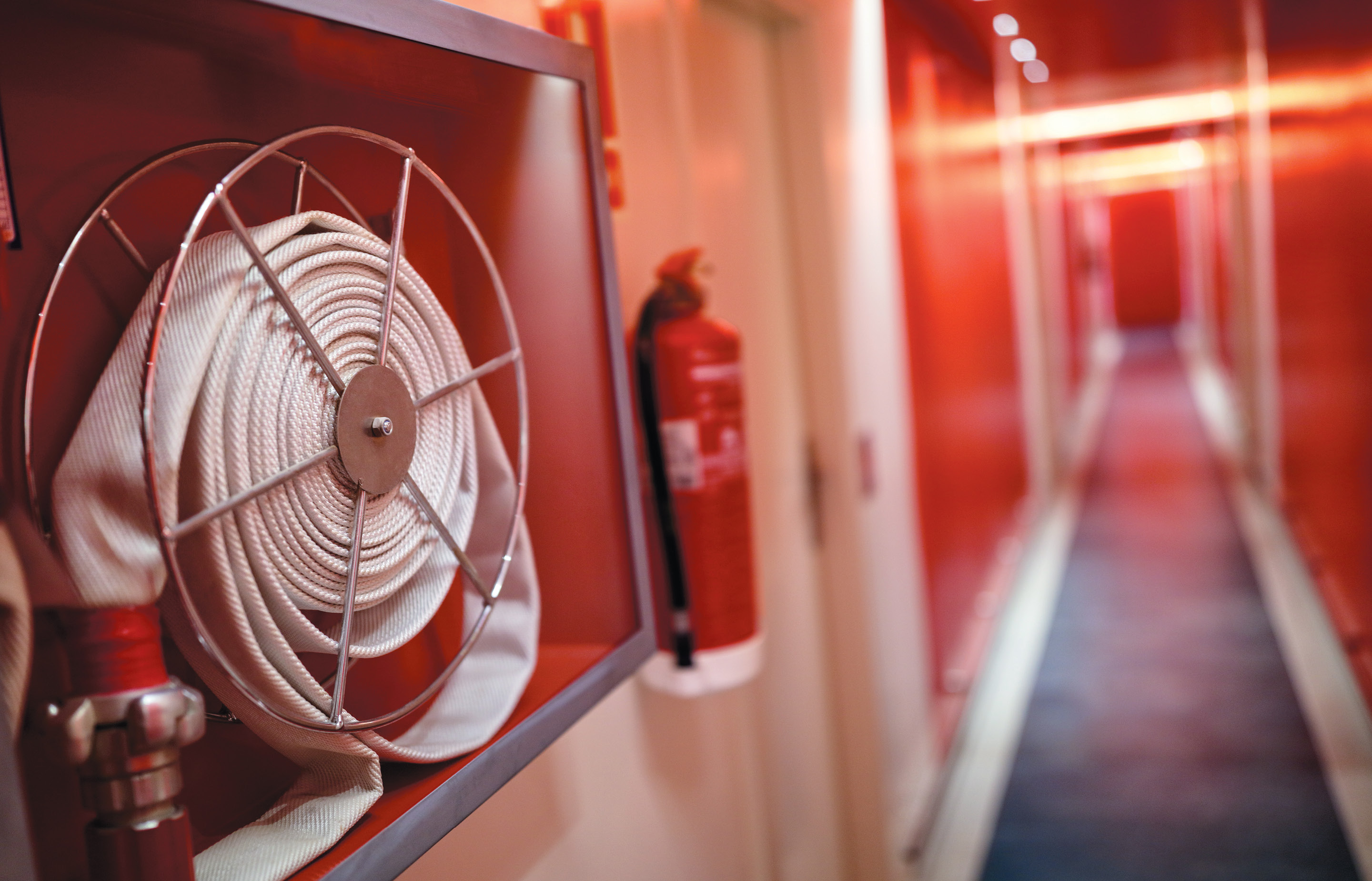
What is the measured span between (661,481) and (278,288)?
0.85m

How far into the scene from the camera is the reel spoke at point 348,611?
0.77 m

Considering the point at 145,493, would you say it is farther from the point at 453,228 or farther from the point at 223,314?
the point at 453,228

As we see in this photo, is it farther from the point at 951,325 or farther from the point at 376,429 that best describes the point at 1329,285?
the point at 376,429

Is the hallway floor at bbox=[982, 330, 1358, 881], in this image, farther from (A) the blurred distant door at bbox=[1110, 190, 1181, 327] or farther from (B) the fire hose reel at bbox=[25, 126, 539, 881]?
(A) the blurred distant door at bbox=[1110, 190, 1181, 327]

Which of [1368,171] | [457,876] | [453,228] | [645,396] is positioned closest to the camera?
[453,228]

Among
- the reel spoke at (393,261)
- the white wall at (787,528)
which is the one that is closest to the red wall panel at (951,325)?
the white wall at (787,528)

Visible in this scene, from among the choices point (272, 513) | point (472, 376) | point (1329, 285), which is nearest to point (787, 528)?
point (472, 376)

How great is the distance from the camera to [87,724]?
0.62m

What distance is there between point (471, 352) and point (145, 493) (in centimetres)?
41

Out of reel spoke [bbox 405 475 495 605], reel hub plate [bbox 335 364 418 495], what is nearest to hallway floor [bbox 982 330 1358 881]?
reel spoke [bbox 405 475 495 605]

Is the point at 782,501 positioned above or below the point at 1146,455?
above

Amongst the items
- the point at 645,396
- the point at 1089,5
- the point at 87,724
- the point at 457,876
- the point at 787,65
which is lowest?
the point at 457,876

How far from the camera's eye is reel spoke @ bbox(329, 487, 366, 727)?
768 millimetres

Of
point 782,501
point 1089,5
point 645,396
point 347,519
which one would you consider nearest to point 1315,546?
point 1089,5
